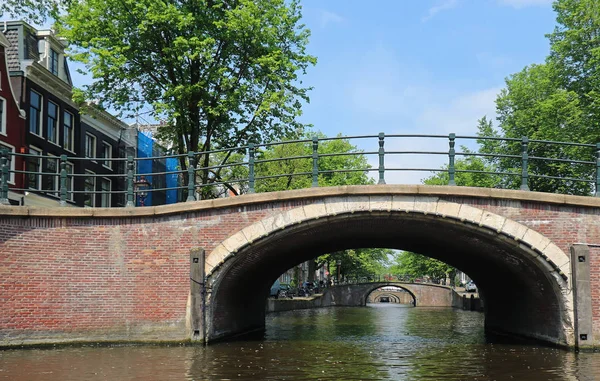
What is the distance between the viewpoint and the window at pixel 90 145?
3073cm

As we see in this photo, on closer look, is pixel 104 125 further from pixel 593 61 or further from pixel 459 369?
pixel 459 369

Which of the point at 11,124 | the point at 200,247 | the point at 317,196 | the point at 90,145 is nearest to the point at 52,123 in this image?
the point at 11,124

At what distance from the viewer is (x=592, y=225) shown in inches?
499

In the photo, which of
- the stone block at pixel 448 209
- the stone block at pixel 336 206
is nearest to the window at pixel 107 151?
the stone block at pixel 336 206

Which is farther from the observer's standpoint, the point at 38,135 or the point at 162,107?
the point at 38,135

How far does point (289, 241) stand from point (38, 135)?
610 inches

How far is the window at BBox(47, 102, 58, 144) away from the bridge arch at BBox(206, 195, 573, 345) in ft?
45.4

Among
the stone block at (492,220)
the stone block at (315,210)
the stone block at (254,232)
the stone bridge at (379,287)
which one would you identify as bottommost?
the stone bridge at (379,287)

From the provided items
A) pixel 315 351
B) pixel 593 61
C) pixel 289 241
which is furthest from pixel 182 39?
pixel 593 61

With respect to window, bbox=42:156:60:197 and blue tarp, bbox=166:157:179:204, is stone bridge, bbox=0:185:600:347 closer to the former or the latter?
window, bbox=42:156:60:197

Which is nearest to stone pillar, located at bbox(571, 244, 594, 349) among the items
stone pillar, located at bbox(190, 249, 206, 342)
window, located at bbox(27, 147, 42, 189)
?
stone pillar, located at bbox(190, 249, 206, 342)

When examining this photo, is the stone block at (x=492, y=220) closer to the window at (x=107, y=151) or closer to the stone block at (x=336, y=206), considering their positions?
the stone block at (x=336, y=206)

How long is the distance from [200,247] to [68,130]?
17.8m

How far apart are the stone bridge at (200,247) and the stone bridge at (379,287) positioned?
34.0m
